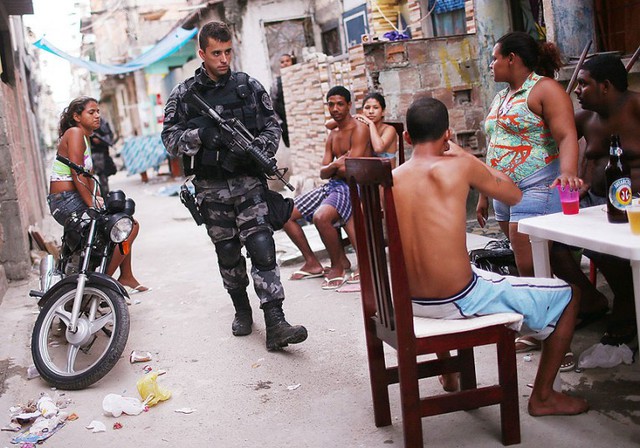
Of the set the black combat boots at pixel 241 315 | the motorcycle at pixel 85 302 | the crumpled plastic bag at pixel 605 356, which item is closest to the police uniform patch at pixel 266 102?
the motorcycle at pixel 85 302

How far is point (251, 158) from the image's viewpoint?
196 inches

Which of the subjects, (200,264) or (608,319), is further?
(200,264)

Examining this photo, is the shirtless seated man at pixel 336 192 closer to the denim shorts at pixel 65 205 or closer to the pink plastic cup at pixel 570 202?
the denim shorts at pixel 65 205

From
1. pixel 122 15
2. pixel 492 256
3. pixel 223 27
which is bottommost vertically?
pixel 492 256

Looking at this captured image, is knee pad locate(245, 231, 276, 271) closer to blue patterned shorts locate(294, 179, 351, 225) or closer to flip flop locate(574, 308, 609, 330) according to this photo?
blue patterned shorts locate(294, 179, 351, 225)

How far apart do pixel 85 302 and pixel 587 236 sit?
129 inches

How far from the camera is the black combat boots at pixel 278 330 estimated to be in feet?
15.7

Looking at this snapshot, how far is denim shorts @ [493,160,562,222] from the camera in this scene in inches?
169

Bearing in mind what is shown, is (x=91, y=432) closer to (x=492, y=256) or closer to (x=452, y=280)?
(x=452, y=280)

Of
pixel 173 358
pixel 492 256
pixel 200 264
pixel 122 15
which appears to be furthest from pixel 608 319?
pixel 122 15

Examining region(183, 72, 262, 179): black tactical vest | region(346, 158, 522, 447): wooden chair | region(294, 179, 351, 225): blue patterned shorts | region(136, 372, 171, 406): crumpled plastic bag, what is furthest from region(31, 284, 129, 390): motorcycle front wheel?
region(294, 179, 351, 225): blue patterned shorts

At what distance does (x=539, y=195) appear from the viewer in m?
4.31

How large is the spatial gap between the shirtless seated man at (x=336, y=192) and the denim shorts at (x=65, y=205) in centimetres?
191

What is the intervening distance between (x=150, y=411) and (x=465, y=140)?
18.7ft
